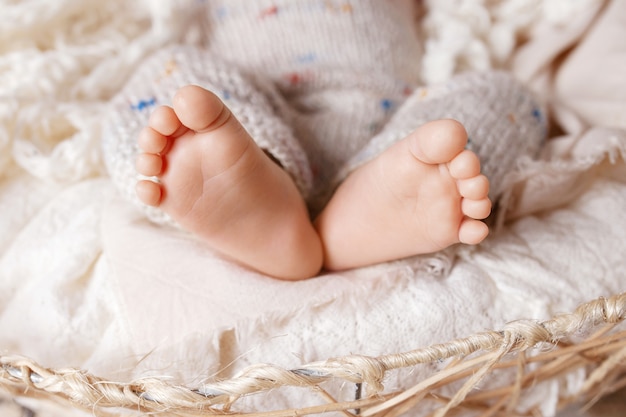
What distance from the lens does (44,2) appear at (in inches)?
30.9

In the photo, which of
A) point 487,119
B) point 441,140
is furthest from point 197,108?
point 487,119

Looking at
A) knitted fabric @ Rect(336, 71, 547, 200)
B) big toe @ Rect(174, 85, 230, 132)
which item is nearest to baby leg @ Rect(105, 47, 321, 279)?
big toe @ Rect(174, 85, 230, 132)

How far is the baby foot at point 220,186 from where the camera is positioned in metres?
0.48

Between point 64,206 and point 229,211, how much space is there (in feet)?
0.86

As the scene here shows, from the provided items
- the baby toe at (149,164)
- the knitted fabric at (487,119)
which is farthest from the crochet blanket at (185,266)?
the baby toe at (149,164)

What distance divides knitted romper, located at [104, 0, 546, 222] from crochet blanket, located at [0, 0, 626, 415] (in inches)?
2.1

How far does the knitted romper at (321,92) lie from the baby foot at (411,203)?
7 cm

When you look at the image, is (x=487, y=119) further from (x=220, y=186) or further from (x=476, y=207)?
(x=220, y=186)

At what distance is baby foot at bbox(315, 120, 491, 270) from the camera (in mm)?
484

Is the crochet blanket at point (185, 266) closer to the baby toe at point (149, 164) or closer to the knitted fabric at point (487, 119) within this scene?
the knitted fabric at point (487, 119)

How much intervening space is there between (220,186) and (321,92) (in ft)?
1.10

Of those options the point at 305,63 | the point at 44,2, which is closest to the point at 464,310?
the point at 305,63

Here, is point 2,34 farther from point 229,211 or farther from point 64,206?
point 229,211

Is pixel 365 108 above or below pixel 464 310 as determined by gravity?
above
